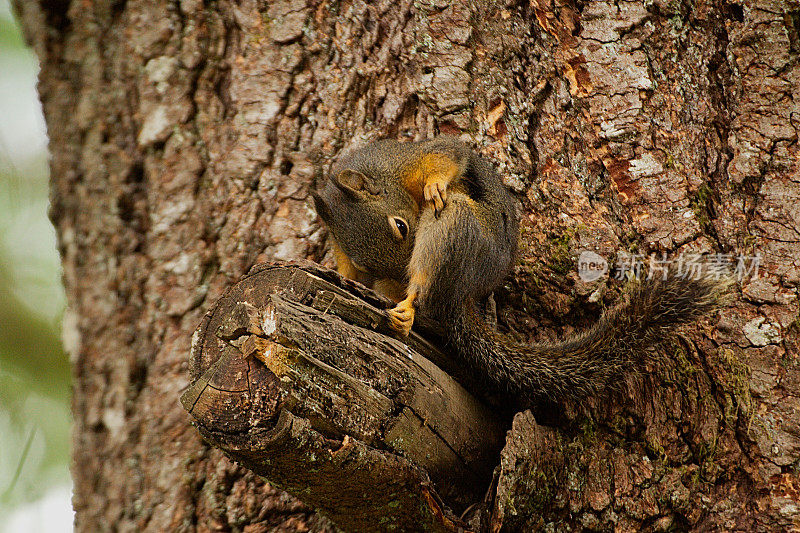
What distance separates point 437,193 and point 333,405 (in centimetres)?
84

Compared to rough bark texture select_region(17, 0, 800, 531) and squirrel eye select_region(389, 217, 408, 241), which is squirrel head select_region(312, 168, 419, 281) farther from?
rough bark texture select_region(17, 0, 800, 531)

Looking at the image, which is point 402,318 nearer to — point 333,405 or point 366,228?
point 333,405

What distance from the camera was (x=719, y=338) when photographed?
1787 mm

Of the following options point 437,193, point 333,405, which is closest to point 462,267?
point 437,193

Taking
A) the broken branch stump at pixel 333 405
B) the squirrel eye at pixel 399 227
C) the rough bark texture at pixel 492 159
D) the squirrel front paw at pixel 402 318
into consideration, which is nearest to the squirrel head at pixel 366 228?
the squirrel eye at pixel 399 227

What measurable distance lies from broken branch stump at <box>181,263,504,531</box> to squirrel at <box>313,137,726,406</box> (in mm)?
165

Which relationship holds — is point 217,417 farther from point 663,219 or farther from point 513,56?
Result: point 513,56

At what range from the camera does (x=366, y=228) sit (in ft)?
6.89

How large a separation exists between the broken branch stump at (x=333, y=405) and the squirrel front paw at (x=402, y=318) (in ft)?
0.07

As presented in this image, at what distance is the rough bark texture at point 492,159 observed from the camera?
5.59 ft

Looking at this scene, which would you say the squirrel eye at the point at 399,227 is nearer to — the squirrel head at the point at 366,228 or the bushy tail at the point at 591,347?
the squirrel head at the point at 366,228

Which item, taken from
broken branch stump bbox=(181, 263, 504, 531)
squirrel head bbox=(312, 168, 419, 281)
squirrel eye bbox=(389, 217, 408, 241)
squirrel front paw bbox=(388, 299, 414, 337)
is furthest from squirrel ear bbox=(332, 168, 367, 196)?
broken branch stump bbox=(181, 263, 504, 531)

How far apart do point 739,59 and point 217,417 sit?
173 cm

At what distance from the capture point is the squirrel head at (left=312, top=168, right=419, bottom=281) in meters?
2.09
